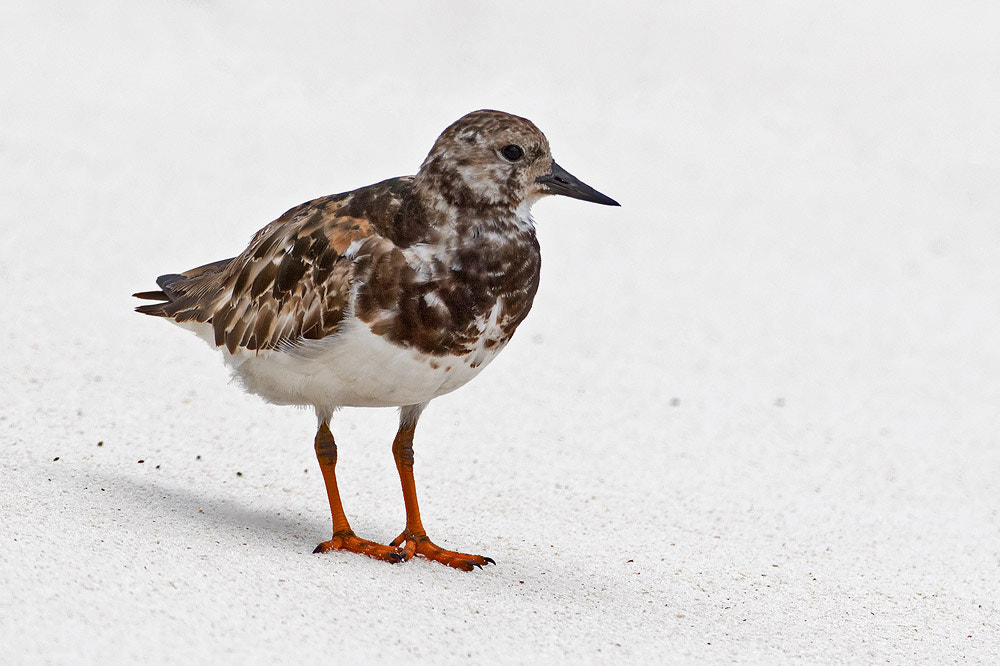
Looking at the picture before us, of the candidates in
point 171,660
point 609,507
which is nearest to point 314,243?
point 171,660

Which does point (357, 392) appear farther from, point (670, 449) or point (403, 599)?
point (670, 449)

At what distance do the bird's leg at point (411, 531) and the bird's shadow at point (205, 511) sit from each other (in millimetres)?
391

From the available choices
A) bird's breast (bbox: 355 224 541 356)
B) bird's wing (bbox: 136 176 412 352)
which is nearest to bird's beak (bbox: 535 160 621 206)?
bird's breast (bbox: 355 224 541 356)

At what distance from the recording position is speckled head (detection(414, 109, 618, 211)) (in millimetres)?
4320

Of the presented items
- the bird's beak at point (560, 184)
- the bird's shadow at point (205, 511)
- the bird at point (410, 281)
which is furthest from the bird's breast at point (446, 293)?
the bird's shadow at point (205, 511)

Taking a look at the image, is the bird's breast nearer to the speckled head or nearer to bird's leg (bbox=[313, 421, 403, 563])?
the speckled head

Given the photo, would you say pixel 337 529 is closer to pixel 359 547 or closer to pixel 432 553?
Answer: pixel 359 547

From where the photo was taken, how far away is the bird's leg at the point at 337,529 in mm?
4602

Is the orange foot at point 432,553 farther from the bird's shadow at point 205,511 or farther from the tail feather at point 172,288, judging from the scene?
the tail feather at point 172,288

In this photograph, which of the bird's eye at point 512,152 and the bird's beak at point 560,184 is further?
the bird's beak at point 560,184

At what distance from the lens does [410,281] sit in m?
4.17

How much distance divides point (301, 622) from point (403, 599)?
1.62 feet

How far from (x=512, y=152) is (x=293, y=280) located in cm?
99

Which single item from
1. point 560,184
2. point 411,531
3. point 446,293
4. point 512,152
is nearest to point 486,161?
point 512,152
